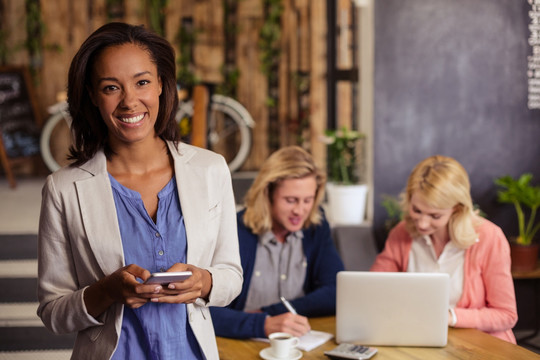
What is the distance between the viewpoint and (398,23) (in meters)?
3.69

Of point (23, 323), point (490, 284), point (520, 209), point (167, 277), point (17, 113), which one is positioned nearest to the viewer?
point (167, 277)

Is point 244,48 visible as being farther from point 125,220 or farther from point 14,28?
point 125,220

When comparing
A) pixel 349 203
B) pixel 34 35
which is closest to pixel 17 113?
pixel 34 35

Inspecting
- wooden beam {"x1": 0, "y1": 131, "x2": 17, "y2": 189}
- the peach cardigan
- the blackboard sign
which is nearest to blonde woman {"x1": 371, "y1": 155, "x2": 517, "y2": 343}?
the peach cardigan

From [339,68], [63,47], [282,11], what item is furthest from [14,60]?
[339,68]

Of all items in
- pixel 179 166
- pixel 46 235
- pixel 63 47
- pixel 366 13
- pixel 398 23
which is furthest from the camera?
pixel 63 47

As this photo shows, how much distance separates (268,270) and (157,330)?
3.73ft

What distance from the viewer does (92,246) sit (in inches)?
53.7

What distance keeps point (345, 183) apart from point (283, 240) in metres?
1.71

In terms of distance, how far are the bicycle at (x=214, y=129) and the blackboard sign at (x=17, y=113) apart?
196 mm

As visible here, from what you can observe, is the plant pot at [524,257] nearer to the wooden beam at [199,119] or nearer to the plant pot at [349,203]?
the plant pot at [349,203]

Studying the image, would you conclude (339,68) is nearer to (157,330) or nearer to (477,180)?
(477,180)

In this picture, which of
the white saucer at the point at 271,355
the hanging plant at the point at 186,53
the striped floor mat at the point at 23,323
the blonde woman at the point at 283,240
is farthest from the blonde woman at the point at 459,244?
the hanging plant at the point at 186,53

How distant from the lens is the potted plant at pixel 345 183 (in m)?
4.09
